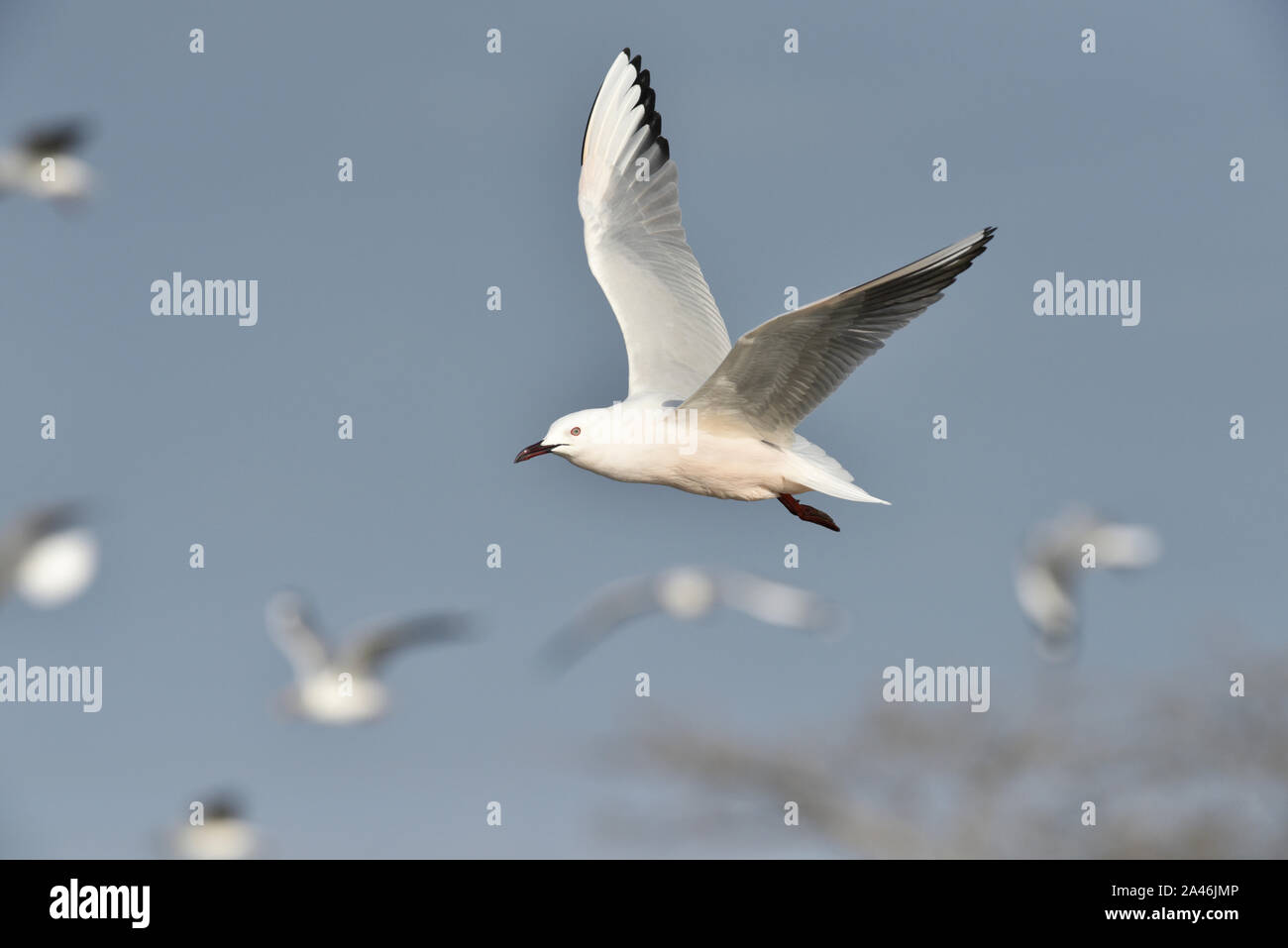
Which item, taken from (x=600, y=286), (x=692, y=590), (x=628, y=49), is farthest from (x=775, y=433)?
(x=692, y=590)

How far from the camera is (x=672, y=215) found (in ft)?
30.1

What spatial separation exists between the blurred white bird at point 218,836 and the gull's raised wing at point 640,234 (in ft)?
19.6

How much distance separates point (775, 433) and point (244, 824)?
23.4ft

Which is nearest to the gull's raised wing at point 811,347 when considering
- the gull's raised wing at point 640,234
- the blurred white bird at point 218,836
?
the gull's raised wing at point 640,234

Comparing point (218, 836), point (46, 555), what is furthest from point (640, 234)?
point (218, 836)

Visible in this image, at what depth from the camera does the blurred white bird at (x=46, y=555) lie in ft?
31.1

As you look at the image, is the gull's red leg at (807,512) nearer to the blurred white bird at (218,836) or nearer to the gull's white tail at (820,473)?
the gull's white tail at (820,473)

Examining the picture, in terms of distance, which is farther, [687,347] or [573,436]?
[687,347]

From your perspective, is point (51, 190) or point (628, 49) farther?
point (51, 190)

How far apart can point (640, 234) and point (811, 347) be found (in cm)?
214

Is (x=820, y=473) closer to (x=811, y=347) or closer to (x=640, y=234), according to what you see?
(x=811, y=347)

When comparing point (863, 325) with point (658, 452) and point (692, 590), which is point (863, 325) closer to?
point (658, 452)

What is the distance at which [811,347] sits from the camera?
730 cm

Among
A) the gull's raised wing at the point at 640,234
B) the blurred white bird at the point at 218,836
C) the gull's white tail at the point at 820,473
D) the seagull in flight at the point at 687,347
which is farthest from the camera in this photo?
the blurred white bird at the point at 218,836
